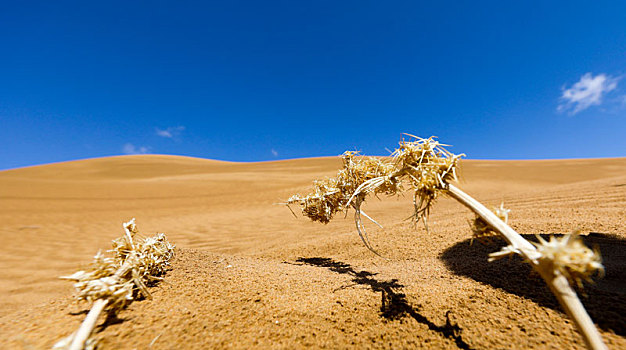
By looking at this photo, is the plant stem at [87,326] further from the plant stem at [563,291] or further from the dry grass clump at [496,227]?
the plant stem at [563,291]

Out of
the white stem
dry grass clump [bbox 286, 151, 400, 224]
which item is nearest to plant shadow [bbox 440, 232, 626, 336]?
dry grass clump [bbox 286, 151, 400, 224]

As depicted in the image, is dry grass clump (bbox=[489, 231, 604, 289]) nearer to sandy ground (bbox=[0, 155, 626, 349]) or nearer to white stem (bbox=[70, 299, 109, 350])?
sandy ground (bbox=[0, 155, 626, 349])

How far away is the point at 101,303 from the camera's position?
1120mm

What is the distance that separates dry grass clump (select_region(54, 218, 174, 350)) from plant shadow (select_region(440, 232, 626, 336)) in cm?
164

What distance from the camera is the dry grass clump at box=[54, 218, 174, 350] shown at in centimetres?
100

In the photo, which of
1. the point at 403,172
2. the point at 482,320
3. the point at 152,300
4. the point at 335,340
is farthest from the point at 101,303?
the point at 482,320

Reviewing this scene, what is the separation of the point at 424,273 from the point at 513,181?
23.1 metres

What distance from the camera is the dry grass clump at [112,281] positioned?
1005 mm

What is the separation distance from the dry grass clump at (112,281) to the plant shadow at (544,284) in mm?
1644

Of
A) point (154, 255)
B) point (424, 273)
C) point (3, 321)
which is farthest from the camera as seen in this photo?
point (424, 273)

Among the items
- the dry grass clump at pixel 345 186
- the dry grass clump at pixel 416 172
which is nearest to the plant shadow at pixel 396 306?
the dry grass clump at pixel 416 172

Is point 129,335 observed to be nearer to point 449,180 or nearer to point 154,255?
point 154,255

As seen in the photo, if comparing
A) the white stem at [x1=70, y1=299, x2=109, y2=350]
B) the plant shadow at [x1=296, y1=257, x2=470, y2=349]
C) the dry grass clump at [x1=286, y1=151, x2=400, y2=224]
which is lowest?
the plant shadow at [x1=296, y1=257, x2=470, y2=349]

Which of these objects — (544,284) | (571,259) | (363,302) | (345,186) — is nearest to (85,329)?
(363,302)
